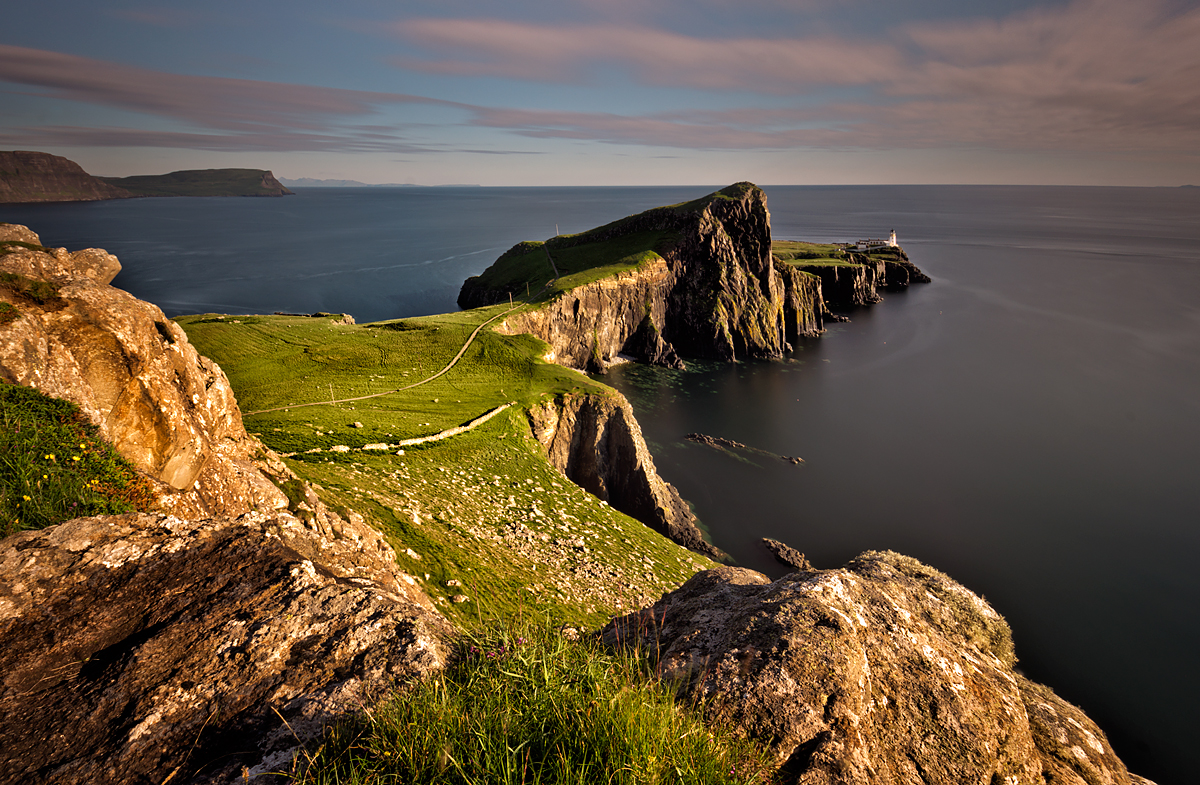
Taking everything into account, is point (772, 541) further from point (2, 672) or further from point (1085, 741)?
point (2, 672)

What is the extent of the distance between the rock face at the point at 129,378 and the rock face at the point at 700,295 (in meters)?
63.1

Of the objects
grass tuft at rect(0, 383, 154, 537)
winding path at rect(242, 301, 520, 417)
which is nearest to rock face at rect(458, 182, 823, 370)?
winding path at rect(242, 301, 520, 417)

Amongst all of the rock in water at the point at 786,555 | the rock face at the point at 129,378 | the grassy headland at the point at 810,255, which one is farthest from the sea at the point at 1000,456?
the rock face at the point at 129,378

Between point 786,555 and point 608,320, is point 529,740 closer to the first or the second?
point 786,555


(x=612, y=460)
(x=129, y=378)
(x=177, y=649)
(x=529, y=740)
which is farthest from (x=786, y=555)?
(x=177, y=649)

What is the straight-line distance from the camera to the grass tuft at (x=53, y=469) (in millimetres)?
6215

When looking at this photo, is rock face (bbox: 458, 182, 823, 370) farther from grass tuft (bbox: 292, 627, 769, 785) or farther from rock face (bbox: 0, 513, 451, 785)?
grass tuft (bbox: 292, 627, 769, 785)

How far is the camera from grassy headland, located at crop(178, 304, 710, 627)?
58.3 ft

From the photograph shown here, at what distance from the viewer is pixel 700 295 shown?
88.3 m

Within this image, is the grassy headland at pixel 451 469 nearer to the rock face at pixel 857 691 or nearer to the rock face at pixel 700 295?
the rock face at pixel 857 691

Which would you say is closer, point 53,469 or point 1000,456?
point 53,469

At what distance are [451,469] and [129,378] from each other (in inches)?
667

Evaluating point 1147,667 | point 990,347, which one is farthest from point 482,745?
point 990,347

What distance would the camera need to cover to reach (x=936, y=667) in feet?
19.7
